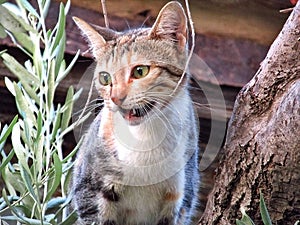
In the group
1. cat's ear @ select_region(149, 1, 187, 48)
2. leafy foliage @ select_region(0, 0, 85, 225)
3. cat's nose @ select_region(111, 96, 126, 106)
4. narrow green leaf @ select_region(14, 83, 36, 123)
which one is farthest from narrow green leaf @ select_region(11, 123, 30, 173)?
cat's ear @ select_region(149, 1, 187, 48)

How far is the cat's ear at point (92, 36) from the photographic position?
53.2 inches

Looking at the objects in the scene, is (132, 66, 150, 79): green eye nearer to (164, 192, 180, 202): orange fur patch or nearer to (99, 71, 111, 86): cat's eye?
(99, 71, 111, 86): cat's eye

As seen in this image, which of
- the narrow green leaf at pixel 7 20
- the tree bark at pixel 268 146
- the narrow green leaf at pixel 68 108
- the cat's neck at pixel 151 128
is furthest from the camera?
the cat's neck at pixel 151 128

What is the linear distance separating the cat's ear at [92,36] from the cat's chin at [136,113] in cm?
18

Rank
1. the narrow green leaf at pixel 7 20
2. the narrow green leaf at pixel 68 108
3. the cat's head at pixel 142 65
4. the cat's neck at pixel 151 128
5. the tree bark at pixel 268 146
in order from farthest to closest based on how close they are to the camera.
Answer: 1. the cat's neck at pixel 151 128
2. the cat's head at pixel 142 65
3. the narrow green leaf at pixel 68 108
4. the tree bark at pixel 268 146
5. the narrow green leaf at pixel 7 20

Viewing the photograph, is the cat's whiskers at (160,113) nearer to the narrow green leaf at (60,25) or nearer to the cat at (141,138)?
the cat at (141,138)

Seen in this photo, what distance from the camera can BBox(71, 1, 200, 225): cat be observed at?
1328 mm

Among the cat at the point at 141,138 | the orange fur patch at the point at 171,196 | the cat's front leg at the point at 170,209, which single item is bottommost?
the cat's front leg at the point at 170,209

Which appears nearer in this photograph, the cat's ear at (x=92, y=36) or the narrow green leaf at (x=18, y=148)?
the narrow green leaf at (x=18, y=148)

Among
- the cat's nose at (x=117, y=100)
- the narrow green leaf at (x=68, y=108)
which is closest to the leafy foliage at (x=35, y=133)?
the narrow green leaf at (x=68, y=108)

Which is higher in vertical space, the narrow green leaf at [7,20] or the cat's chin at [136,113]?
the narrow green leaf at [7,20]

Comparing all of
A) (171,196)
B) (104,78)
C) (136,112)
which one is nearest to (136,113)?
(136,112)

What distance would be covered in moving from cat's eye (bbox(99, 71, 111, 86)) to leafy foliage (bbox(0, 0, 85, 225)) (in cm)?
13

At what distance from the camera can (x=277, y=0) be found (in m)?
1.77
